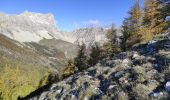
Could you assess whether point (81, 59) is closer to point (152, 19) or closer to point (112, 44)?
point (112, 44)

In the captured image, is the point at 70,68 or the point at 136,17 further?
the point at 70,68

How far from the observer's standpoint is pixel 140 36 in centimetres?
5603

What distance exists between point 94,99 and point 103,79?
2203 mm

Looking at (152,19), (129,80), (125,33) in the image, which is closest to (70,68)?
(125,33)

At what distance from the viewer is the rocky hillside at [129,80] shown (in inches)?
555

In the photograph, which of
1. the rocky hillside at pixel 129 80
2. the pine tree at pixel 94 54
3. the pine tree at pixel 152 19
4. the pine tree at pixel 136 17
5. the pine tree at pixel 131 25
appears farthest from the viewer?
the pine tree at pixel 94 54

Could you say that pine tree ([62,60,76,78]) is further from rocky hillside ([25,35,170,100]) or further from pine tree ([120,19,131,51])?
rocky hillside ([25,35,170,100])

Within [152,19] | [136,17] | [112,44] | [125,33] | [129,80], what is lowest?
[129,80]

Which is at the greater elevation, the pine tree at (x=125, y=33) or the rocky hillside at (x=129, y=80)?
the pine tree at (x=125, y=33)

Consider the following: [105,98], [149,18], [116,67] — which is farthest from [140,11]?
[105,98]

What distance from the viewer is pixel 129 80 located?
51.3 ft

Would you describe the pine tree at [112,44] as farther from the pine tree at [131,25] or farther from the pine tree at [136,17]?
the pine tree at [136,17]

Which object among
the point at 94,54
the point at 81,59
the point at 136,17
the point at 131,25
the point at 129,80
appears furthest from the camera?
the point at 94,54

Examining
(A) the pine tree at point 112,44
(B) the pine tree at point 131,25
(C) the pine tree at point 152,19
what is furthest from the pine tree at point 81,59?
(C) the pine tree at point 152,19
